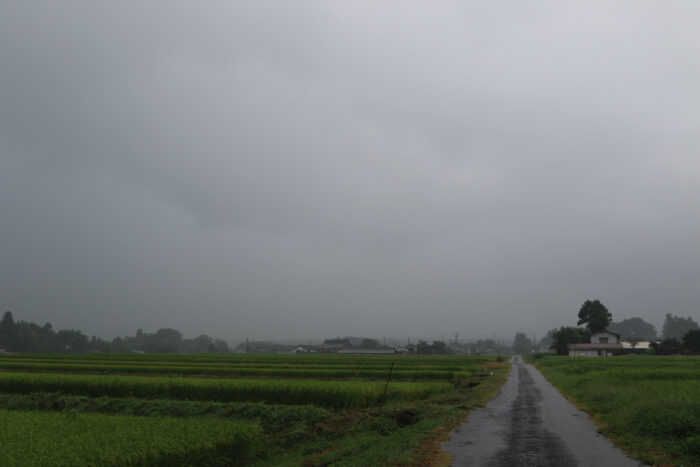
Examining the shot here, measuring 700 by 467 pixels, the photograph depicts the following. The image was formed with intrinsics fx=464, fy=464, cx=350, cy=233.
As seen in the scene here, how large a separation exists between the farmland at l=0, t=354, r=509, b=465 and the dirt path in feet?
3.04

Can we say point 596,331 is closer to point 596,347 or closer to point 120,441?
point 596,347

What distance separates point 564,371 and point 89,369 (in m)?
49.2

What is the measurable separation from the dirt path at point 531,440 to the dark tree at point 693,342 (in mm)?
92983

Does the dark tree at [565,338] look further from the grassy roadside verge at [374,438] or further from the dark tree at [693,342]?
the grassy roadside verge at [374,438]

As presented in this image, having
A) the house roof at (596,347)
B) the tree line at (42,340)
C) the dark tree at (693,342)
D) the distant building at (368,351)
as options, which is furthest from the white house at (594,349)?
the tree line at (42,340)

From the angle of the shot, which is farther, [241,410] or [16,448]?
[241,410]

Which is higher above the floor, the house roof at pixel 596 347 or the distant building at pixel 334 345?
the house roof at pixel 596 347

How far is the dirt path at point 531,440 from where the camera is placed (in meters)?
12.4

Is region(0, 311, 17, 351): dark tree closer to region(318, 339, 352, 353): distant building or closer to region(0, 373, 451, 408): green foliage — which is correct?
region(318, 339, 352, 353): distant building

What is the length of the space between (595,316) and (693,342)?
33107 millimetres

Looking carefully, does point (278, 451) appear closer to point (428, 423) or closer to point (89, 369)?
point (428, 423)

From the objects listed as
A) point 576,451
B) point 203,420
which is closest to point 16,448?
point 203,420

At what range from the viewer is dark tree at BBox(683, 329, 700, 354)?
309 feet

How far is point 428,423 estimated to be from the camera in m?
18.7
